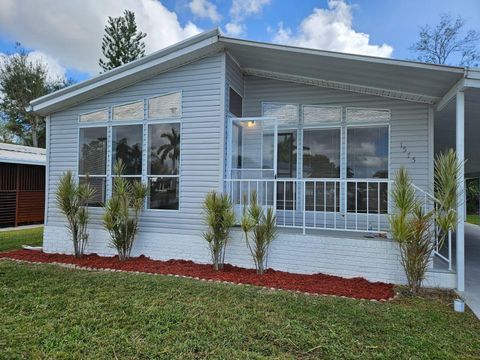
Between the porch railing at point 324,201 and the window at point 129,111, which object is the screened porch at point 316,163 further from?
the window at point 129,111

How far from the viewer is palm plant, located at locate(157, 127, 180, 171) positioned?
6.55m

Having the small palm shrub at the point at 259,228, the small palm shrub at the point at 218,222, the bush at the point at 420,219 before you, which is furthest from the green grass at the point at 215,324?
the small palm shrub at the point at 218,222

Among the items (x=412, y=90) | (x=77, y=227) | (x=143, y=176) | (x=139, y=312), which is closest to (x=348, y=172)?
(x=412, y=90)

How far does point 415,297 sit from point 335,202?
2483 millimetres

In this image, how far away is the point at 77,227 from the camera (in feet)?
22.6

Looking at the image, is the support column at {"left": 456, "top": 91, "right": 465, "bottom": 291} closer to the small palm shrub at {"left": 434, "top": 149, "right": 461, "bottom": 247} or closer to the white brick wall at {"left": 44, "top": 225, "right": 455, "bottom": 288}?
the small palm shrub at {"left": 434, "top": 149, "right": 461, "bottom": 247}

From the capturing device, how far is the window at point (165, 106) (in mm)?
6574

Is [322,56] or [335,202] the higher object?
[322,56]

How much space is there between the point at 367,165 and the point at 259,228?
2.75m

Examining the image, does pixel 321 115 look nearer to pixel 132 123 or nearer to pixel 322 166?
pixel 322 166

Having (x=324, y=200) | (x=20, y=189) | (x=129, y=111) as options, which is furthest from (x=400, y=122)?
(x=20, y=189)

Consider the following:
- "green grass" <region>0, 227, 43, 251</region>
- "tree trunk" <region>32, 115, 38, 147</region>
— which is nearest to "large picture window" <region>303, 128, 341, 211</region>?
"green grass" <region>0, 227, 43, 251</region>

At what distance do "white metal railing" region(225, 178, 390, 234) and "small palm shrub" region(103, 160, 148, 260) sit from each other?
187cm

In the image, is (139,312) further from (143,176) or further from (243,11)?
(243,11)
